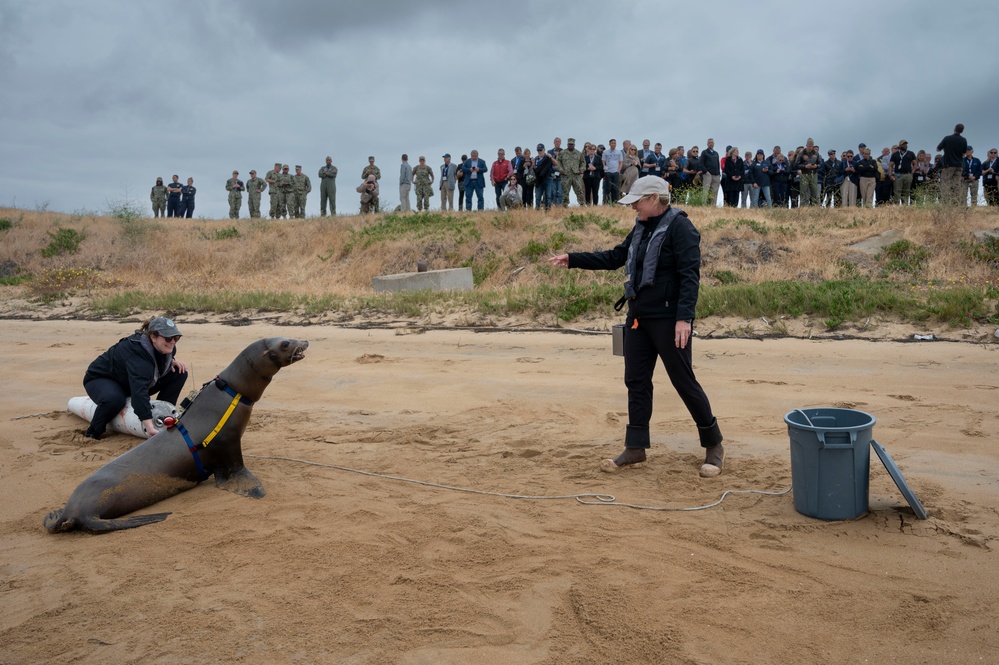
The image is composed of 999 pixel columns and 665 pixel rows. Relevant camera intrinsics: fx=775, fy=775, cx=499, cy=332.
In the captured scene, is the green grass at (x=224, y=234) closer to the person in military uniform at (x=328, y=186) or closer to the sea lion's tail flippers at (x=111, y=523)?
the person in military uniform at (x=328, y=186)

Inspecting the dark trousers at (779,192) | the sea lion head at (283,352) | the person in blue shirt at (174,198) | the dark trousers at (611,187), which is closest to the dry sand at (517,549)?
the sea lion head at (283,352)

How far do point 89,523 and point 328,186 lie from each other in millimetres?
24180

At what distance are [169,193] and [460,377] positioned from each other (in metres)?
27.2

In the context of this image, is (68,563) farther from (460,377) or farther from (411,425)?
(460,377)

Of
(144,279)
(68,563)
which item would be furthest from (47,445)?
(144,279)

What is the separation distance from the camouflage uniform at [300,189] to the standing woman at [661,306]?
84.7ft

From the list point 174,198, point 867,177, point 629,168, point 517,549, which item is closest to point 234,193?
point 174,198

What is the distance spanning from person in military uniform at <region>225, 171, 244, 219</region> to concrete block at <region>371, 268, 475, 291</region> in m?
15.1

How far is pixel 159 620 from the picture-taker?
155 inches

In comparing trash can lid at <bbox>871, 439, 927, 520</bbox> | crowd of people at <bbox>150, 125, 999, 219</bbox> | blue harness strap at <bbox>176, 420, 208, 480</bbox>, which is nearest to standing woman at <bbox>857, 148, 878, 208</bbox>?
crowd of people at <bbox>150, 125, 999, 219</bbox>

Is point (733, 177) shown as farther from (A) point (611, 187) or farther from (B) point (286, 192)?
(B) point (286, 192)

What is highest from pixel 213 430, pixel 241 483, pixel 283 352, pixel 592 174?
pixel 592 174

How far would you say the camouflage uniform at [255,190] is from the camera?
29.9 m

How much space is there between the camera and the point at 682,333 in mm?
5441
